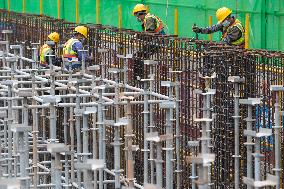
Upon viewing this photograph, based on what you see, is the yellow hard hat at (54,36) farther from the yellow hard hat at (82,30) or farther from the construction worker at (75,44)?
the yellow hard hat at (82,30)

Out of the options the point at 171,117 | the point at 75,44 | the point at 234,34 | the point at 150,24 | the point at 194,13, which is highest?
the point at 194,13

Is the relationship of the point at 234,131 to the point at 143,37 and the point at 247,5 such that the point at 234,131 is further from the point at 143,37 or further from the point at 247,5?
the point at 247,5

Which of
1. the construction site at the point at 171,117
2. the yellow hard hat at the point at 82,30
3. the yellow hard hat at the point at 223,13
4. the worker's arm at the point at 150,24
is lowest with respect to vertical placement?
the construction site at the point at 171,117

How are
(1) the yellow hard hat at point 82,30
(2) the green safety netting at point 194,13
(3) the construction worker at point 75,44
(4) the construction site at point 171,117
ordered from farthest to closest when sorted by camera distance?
(2) the green safety netting at point 194,13 → (1) the yellow hard hat at point 82,30 → (3) the construction worker at point 75,44 → (4) the construction site at point 171,117

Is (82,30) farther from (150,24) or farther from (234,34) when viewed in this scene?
(234,34)

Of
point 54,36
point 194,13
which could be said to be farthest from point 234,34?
point 194,13

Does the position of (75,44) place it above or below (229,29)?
below

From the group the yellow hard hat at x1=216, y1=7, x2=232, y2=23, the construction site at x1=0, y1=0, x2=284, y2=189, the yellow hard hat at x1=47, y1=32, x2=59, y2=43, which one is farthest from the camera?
the yellow hard hat at x1=47, y1=32, x2=59, y2=43

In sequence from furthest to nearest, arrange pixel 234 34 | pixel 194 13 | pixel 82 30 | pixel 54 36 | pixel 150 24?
pixel 194 13, pixel 150 24, pixel 54 36, pixel 82 30, pixel 234 34

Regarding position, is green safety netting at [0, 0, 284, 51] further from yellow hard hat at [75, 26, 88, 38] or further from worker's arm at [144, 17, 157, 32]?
yellow hard hat at [75, 26, 88, 38]

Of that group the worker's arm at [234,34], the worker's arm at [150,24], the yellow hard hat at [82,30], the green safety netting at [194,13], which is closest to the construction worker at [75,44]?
the yellow hard hat at [82,30]

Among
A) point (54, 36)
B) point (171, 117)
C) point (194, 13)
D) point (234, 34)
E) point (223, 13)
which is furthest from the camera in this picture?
point (194, 13)

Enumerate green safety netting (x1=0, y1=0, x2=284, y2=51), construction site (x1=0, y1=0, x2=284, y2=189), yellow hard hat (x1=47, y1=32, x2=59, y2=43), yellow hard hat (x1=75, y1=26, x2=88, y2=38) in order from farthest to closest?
green safety netting (x1=0, y1=0, x2=284, y2=51) < yellow hard hat (x1=47, y1=32, x2=59, y2=43) < yellow hard hat (x1=75, y1=26, x2=88, y2=38) < construction site (x1=0, y1=0, x2=284, y2=189)

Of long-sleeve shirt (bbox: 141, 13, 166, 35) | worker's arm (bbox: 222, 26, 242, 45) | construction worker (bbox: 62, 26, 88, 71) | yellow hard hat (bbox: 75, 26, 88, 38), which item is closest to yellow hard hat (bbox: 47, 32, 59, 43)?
construction worker (bbox: 62, 26, 88, 71)
